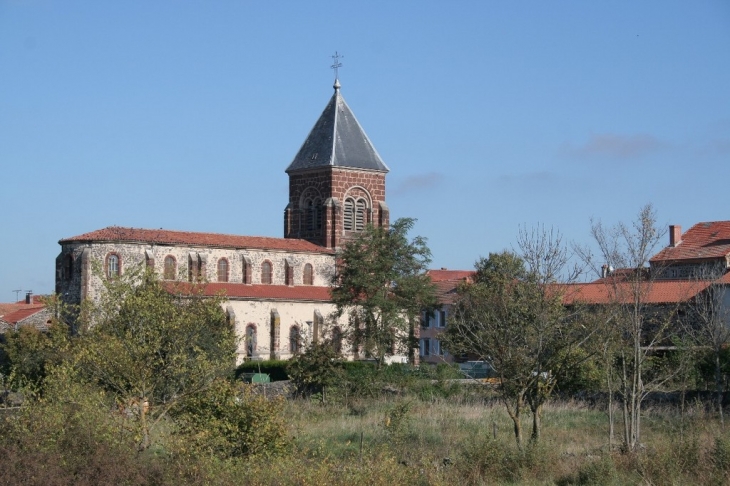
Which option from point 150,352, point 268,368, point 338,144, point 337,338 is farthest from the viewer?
point 338,144

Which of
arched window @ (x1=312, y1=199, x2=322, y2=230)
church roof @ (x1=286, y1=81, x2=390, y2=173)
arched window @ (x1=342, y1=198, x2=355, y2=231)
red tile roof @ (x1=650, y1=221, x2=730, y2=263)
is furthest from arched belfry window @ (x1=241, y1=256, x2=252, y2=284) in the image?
red tile roof @ (x1=650, y1=221, x2=730, y2=263)

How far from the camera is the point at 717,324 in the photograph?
33281 mm

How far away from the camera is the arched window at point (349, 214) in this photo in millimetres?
65188

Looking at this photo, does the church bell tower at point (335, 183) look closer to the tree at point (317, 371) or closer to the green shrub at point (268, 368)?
the green shrub at point (268, 368)

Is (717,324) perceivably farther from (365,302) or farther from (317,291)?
(317,291)

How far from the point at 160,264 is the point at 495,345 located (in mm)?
35531

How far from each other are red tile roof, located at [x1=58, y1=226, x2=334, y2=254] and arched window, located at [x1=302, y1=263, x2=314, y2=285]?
0.95 m

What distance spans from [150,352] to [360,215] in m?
44.8

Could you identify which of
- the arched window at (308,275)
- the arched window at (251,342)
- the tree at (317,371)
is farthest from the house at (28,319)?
the tree at (317,371)

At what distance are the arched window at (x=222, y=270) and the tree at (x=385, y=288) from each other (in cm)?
645

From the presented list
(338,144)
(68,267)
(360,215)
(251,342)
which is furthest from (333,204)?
(68,267)

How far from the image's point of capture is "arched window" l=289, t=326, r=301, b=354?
59.6 meters

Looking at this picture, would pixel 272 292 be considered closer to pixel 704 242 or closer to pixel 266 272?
pixel 266 272

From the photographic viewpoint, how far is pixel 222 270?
2343 inches
